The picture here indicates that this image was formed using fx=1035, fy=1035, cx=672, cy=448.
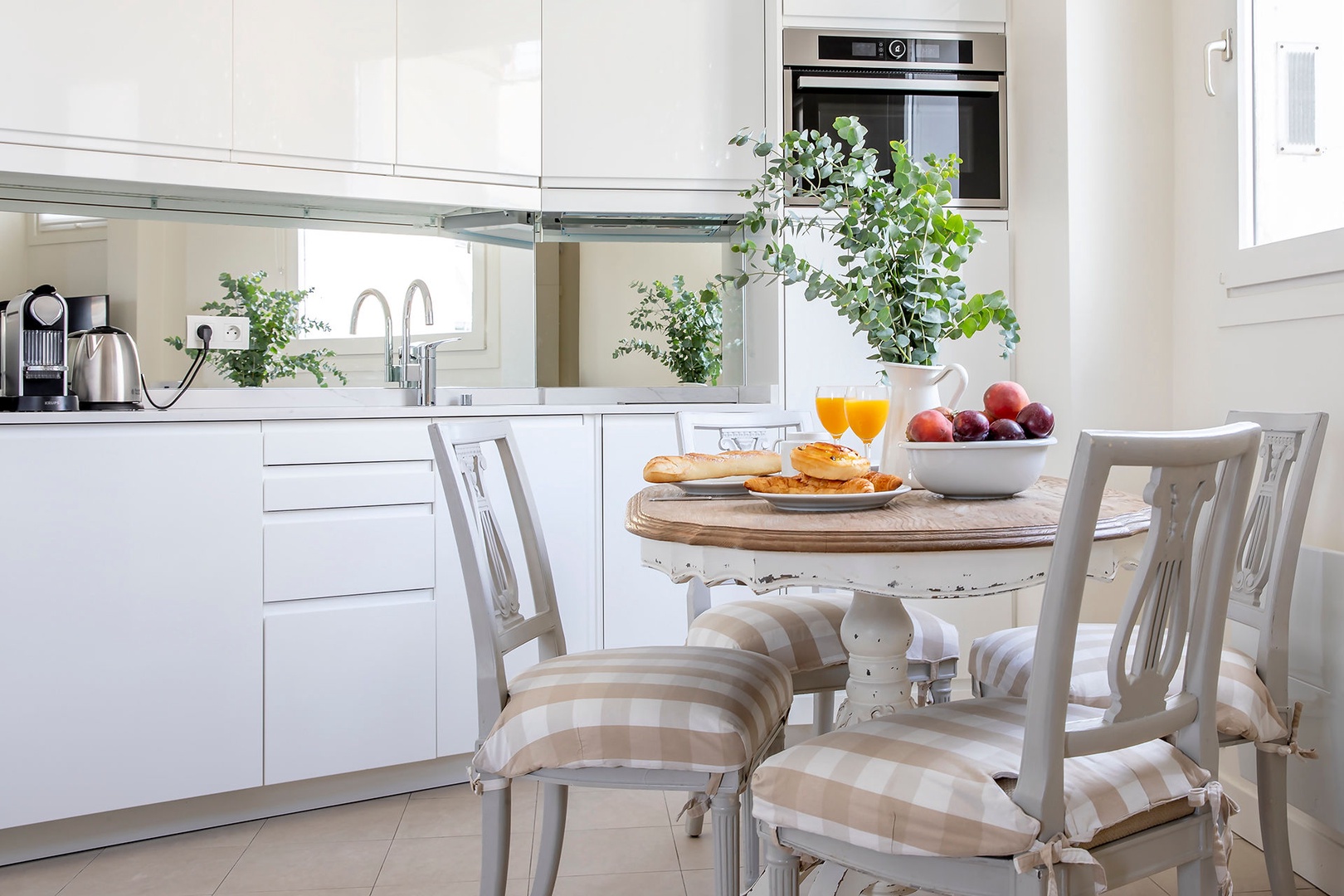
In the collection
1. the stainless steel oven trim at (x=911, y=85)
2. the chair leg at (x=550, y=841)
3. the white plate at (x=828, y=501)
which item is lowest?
Answer: the chair leg at (x=550, y=841)

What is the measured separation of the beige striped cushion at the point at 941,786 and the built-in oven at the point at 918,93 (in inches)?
87.9

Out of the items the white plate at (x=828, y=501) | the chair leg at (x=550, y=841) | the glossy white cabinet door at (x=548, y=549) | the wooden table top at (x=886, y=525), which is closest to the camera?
the wooden table top at (x=886, y=525)

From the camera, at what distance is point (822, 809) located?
1137mm

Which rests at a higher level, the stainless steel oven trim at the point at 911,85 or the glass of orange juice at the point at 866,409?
the stainless steel oven trim at the point at 911,85

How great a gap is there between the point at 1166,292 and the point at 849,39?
45.9 inches

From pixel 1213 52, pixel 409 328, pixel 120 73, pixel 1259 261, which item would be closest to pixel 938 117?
pixel 1213 52

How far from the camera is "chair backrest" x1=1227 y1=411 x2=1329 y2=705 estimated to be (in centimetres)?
170

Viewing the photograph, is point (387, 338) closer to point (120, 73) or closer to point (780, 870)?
point (120, 73)

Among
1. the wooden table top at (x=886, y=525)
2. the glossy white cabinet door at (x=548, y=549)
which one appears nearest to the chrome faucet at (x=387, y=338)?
the glossy white cabinet door at (x=548, y=549)

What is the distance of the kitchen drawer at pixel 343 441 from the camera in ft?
7.98

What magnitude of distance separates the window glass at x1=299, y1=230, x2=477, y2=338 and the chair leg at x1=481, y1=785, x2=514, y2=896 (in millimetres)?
1954

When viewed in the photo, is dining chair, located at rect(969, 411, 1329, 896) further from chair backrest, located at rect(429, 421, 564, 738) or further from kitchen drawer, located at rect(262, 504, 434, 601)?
kitchen drawer, located at rect(262, 504, 434, 601)

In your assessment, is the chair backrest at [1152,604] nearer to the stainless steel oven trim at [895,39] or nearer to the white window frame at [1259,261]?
the white window frame at [1259,261]

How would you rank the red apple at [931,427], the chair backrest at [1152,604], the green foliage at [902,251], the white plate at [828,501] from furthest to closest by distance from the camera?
the green foliage at [902,251], the red apple at [931,427], the white plate at [828,501], the chair backrest at [1152,604]
